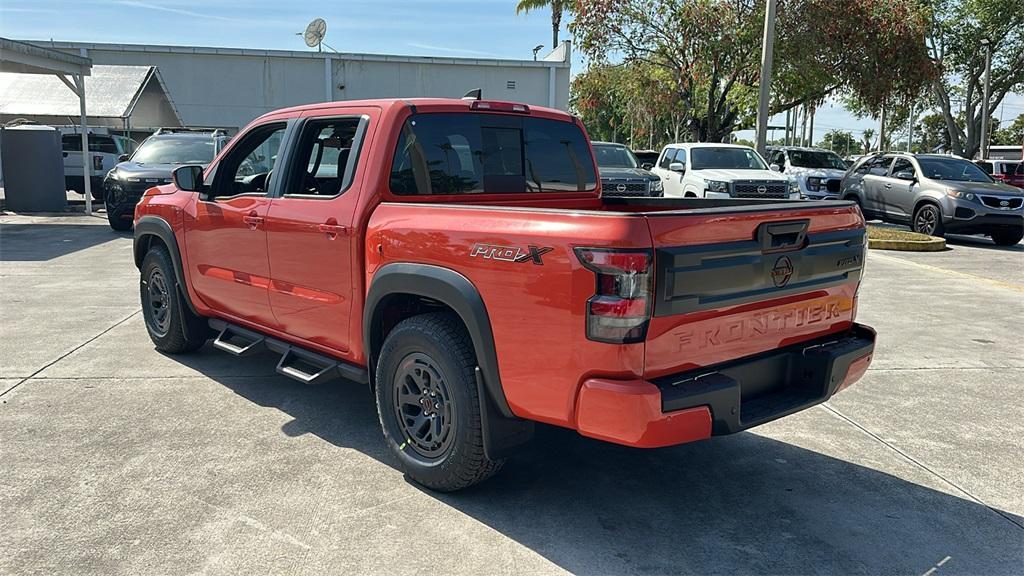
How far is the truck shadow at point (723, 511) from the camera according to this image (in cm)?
320

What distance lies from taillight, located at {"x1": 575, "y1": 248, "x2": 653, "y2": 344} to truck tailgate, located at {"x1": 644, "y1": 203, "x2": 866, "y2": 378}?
55 mm

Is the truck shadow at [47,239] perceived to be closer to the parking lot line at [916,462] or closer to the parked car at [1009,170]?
the parking lot line at [916,462]

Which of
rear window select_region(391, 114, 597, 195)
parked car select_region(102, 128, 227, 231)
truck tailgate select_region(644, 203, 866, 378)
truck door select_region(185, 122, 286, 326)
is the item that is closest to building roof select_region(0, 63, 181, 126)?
parked car select_region(102, 128, 227, 231)

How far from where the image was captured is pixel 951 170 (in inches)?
601

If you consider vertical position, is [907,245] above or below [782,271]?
below

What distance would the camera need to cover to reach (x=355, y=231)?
13.0 ft

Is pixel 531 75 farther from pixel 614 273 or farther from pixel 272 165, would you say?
pixel 614 273


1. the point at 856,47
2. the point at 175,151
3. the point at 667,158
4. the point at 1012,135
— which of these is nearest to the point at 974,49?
the point at 856,47

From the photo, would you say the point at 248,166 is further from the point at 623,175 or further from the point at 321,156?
the point at 623,175

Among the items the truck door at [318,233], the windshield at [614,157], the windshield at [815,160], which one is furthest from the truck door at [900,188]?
the truck door at [318,233]

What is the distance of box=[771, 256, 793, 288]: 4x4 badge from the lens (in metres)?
3.36

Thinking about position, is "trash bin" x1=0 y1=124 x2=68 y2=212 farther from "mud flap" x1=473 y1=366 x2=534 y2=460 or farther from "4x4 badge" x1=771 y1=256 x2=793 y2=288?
"4x4 badge" x1=771 y1=256 x2=793 y2=288

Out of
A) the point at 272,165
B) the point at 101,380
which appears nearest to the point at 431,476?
the point at 272,165

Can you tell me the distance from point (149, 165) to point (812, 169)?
1453 cm
